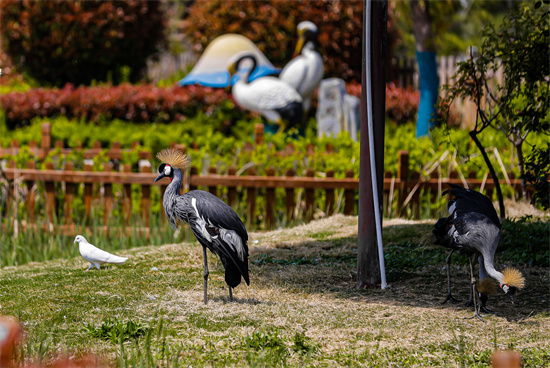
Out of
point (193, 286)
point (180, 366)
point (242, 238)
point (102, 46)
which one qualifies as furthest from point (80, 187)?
point (102, 46)

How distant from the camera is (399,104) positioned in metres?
13.9

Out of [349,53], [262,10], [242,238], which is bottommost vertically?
[242,238]

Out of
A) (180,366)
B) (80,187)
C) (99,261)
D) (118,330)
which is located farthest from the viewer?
(80,187)

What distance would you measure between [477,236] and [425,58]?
28.2 ft

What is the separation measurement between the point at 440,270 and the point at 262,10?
34.9ft

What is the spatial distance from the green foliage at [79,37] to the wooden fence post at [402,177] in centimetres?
956

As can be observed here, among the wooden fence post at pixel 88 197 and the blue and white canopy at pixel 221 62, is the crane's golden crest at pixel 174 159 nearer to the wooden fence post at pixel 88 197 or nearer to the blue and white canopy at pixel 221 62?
the wooden fence post at pixel 88 197

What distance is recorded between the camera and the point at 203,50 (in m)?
16.1

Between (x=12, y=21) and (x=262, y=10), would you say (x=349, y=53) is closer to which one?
(x=262, y=10)

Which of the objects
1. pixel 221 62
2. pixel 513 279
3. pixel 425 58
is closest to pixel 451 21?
pixel 425 58

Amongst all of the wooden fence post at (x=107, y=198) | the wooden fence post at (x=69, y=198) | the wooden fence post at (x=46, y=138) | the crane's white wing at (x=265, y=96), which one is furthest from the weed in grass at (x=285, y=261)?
the crane's white wing at (x=265, y=96)

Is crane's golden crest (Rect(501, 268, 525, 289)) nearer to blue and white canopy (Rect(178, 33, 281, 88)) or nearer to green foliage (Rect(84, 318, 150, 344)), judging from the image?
green foliage (Rect(84, 318, 150, 344))

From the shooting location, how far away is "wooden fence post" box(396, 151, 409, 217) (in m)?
7.70

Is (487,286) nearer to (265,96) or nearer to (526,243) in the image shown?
(526,243)
